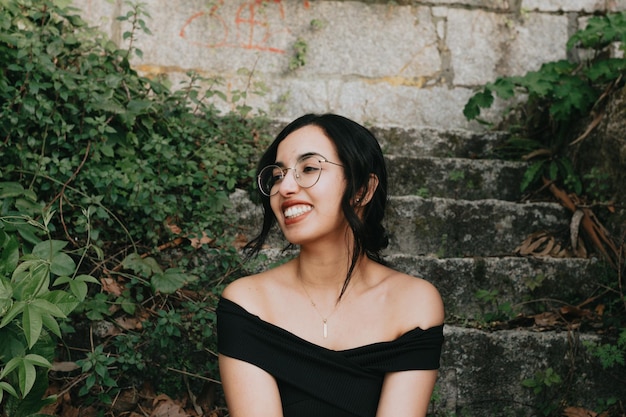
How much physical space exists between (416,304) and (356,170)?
49cm

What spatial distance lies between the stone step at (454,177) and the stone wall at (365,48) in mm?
1094

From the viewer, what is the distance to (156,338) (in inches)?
116

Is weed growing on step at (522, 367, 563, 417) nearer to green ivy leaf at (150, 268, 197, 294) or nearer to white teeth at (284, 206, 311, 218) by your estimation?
white teeth at (284, 206, 311, 218)

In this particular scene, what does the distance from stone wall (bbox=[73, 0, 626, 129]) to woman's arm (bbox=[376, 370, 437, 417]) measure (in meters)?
3.18

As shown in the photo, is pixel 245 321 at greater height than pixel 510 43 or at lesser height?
lesser

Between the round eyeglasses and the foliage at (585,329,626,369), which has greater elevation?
the round eyeglasses

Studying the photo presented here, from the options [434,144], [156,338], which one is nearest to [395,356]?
[156,338]

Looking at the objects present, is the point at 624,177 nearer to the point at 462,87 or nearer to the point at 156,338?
the point at 462,87

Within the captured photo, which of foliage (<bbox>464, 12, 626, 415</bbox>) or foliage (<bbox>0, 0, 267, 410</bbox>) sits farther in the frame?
foliage (<bbox>464, 12, 626, 415</bbox>)

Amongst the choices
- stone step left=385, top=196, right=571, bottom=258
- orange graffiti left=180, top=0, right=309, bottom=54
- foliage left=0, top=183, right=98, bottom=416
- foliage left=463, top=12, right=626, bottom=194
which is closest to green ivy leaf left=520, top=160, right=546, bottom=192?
foliage left=463, top=12, right=626, bottom=194

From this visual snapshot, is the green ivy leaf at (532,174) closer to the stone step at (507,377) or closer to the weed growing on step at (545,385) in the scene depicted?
the stone step at (507,377)

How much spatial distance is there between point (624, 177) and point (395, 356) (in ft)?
6.79

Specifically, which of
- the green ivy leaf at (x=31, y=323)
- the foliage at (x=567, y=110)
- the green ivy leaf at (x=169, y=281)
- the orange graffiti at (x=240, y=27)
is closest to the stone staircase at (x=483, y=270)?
the foliage at (x=567, y=110)

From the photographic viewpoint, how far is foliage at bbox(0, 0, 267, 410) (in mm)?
2979
